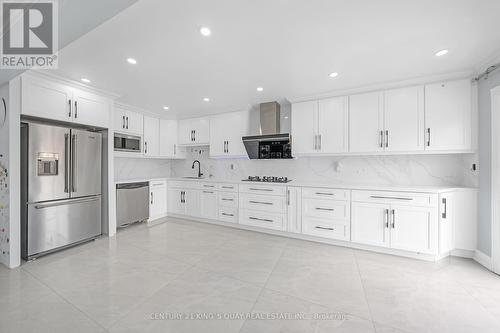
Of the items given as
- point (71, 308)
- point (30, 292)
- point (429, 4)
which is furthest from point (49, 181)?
point (429, 4)

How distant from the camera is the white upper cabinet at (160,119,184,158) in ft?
16.3

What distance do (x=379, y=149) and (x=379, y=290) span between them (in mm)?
1950

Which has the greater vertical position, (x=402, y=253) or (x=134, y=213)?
(x=134, y=213)

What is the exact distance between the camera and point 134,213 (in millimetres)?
4121

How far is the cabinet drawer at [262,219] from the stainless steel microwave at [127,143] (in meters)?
2.56

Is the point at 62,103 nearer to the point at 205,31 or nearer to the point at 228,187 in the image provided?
the point at 205,31

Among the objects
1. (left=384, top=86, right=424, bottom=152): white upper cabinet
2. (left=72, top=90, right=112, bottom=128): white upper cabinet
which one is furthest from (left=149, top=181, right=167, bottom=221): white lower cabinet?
(left=384, top=86, right=424, bottom=152): white upper cabinet

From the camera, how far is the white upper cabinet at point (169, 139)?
195 inches

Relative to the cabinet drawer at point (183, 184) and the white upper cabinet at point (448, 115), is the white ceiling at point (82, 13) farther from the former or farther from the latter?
the white upper cabinet at point (448, 115)

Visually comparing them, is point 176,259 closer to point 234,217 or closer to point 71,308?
point 71,308

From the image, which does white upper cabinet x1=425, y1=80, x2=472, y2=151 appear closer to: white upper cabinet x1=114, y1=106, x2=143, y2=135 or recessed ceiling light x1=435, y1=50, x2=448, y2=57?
recessed ceiling light x1=435, y1=50, x2=448, y2=57

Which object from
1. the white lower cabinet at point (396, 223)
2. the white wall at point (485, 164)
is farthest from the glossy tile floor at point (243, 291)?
the white wall at point (485, 164)

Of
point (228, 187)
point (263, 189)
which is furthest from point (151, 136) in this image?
point (263, 189)

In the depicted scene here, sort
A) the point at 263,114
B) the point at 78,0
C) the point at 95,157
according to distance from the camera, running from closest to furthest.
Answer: the point at 78,0
the point at 95,157
the point at 263,114
